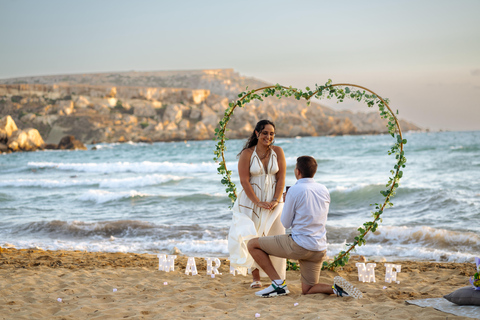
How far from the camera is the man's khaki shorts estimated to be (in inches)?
172

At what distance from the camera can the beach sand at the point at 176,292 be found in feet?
13.1

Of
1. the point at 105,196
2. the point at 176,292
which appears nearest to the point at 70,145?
the point at 105,196

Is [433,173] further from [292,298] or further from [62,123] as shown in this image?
[62,123]

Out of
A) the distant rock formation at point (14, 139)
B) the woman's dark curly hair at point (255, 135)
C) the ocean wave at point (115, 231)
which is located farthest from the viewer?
the distant rock formation at point (14, 139)

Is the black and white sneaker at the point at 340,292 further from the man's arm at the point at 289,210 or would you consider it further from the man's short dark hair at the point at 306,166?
the man's short dark hair at the point at 306,166

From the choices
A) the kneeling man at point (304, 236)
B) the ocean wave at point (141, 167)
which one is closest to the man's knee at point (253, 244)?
the kneeling man at point (304, 236)

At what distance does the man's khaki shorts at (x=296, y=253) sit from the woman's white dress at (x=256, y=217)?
354 millimetres

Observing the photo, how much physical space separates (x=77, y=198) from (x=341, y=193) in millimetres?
8831

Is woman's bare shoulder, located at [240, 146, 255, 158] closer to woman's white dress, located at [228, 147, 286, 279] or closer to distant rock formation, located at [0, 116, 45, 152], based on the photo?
woman's white dress, located at [228, 147, 286, 279]

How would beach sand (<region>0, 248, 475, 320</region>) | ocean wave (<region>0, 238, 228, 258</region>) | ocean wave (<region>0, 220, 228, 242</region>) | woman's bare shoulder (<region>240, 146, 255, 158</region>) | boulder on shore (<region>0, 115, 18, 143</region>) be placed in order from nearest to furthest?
1. beach sand (<region>0, 248, 475, 320</region>)
2. woman's bare shoulder (<region>240, 146, 255, 158</region>)
3. ocean wave (<region>0, 238, 228, 258</region>)
4. ocean wave (<region>0, 220, 228, 242</region>)
5. boulder on shore (<region>0, 115, 18, 143</region>)

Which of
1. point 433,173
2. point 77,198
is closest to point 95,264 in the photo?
point 77,198

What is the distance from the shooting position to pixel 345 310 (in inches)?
157

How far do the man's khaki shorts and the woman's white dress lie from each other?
354mm

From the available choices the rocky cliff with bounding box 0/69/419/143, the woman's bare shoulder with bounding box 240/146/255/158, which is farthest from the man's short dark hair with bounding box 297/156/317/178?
the rocky cliff with bounding box 0/69/419/143
